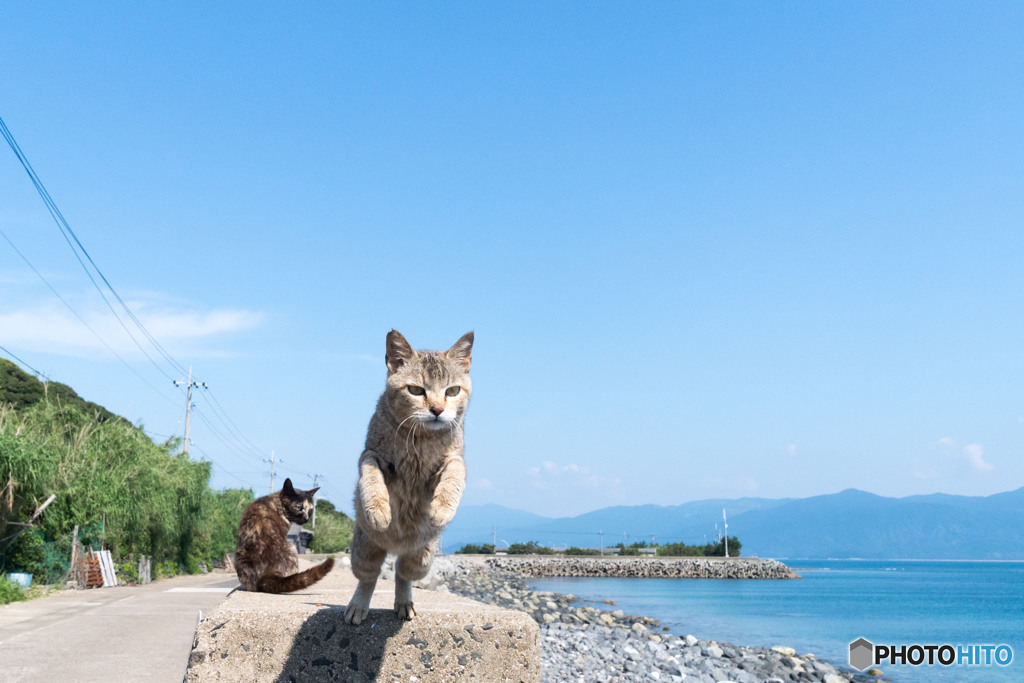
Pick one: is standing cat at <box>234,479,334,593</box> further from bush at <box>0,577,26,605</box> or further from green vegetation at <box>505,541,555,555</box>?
green vegetation at <box>505,541,555,555</box>

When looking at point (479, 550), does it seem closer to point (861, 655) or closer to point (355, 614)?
point (861, 655)

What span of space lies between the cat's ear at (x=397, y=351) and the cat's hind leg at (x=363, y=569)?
865 millimetres

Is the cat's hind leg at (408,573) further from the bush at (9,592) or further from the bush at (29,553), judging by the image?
the bush at (29,553)

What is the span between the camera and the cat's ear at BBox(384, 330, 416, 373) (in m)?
3.87

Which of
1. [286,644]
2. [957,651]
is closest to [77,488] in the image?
[286,644]

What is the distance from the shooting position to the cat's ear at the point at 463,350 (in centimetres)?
400

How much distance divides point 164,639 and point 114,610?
4.34 meters

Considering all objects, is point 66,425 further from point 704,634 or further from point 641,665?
point 704,634

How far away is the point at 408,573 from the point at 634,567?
7858 cm

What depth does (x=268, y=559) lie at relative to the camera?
5.71m

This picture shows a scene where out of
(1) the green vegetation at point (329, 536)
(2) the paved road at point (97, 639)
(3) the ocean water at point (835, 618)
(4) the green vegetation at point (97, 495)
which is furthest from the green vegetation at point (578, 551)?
(2) the paved road at point (97, 639)

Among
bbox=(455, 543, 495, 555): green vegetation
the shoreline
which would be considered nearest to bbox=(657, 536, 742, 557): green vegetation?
bbox=(455, 543, 495, 555): green vegetation

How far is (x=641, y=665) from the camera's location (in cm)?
1355

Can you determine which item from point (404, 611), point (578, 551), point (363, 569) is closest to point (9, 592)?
point (404, 611)
